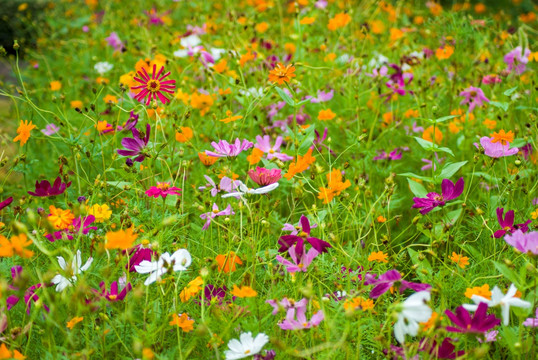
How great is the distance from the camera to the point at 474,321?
865 millimetres

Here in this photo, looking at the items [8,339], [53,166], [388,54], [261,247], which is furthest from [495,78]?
[8,339]

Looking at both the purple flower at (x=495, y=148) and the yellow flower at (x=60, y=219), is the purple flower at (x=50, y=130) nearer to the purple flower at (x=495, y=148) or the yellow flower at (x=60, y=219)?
the yellow flower at (x=60, y=219)

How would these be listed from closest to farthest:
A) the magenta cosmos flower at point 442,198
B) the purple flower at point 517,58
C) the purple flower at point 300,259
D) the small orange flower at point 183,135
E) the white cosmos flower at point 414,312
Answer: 1. the white cosmos flower at point 414,312
2. the purple flower at point 300,259
3. the magenta cosmos flower at point 442,198
4. the small orange flower at point 183,135
5. the purple flower at point 517,58

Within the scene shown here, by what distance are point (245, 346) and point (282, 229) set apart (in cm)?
29

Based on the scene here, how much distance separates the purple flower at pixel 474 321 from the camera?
2.80ft

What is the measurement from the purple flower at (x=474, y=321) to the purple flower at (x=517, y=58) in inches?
50.1

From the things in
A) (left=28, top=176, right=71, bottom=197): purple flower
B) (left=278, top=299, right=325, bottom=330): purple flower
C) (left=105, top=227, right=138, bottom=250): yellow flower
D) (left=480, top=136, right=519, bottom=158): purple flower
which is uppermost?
(left=105, top=227, right=138, bottom=250): yellow flower

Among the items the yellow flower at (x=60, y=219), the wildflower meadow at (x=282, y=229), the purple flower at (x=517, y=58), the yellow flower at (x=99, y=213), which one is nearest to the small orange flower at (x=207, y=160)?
the wildflower meadow at (x=282, y=229)

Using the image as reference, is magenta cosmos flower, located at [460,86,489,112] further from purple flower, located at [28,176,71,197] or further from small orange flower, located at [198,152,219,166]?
purple flower, located at [28,176,71,197]

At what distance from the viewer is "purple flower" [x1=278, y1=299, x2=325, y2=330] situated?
927 millimetres

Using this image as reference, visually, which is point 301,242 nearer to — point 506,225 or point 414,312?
point 414,312

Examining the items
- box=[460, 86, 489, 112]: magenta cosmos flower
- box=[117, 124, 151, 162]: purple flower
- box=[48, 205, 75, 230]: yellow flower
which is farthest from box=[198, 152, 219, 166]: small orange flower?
box=[460, 86, 489, 112]: magenta cosmos flower

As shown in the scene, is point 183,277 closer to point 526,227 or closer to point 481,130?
point 526,227

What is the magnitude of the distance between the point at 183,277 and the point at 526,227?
30.3 inches
